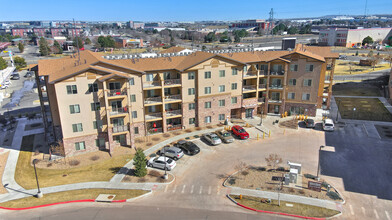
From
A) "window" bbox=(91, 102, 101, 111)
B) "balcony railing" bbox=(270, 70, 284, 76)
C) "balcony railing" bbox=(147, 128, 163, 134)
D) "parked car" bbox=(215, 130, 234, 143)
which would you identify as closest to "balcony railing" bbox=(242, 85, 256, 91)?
"balcony railing" bbox=(270, 70, 284, 76)

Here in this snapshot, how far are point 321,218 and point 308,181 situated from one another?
5738 mm

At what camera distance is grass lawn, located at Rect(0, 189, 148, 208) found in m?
29.5

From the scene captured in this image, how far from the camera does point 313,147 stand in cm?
4172

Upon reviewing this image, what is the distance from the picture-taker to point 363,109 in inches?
2291

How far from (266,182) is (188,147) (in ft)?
42.6

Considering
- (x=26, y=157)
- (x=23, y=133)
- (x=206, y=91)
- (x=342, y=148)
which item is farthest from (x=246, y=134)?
(x=23, y=133)

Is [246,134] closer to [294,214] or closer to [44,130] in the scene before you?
[294,214]

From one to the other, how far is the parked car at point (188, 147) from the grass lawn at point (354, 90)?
1962 inches

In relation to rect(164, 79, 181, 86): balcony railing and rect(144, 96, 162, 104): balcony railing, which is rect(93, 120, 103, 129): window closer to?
rect(144, 96, 162, 104): balcony railing

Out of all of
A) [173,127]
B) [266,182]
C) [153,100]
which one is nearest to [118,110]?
[153,100]

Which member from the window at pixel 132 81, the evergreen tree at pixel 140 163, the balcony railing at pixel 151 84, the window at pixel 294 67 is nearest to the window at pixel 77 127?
the window at pixel 132 81

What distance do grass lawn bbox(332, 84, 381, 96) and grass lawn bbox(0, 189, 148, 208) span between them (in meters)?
62.9

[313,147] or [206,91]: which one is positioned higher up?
[206,91]

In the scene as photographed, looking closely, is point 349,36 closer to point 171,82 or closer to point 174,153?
point 171,82
